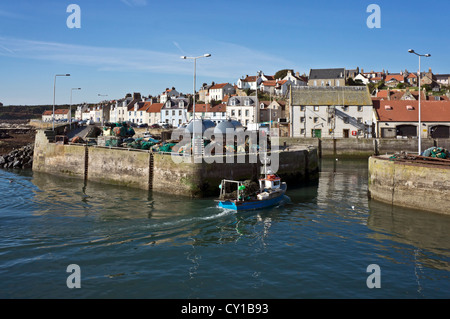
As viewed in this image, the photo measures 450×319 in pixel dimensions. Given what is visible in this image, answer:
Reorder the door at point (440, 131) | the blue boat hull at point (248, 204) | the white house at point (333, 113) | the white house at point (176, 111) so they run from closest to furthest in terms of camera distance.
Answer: the blue boat hull at point (248, 204) → the door at point (440, 131) → the white house at point (333, 113) → the white house at point (176, 111)

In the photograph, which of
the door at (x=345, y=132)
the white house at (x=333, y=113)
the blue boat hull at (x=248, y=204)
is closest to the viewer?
the blue boat hull at (x=248, y=204)

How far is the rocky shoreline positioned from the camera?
4534cm

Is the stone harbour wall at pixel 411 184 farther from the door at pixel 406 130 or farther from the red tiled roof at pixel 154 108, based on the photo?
the red tiled roof at pixel 154 108

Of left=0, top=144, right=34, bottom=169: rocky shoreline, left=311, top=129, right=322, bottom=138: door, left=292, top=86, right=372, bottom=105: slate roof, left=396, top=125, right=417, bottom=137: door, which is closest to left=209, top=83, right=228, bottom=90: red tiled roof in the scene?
left=292, top=86, right=372, bottom=105: slate roof

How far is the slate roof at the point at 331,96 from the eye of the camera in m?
60.6

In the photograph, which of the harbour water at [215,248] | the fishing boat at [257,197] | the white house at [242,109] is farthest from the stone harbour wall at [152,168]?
the white house at [242,109]

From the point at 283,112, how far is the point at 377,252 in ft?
232

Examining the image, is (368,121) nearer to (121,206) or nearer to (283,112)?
(283,112)

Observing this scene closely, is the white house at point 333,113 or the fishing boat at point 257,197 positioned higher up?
the white house at point 333,113

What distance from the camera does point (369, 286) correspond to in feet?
42.9

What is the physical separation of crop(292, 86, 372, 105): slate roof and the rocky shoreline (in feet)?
131

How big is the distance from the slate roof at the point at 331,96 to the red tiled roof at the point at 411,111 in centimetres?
278

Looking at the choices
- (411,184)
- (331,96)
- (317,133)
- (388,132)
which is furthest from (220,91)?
(411,184)
